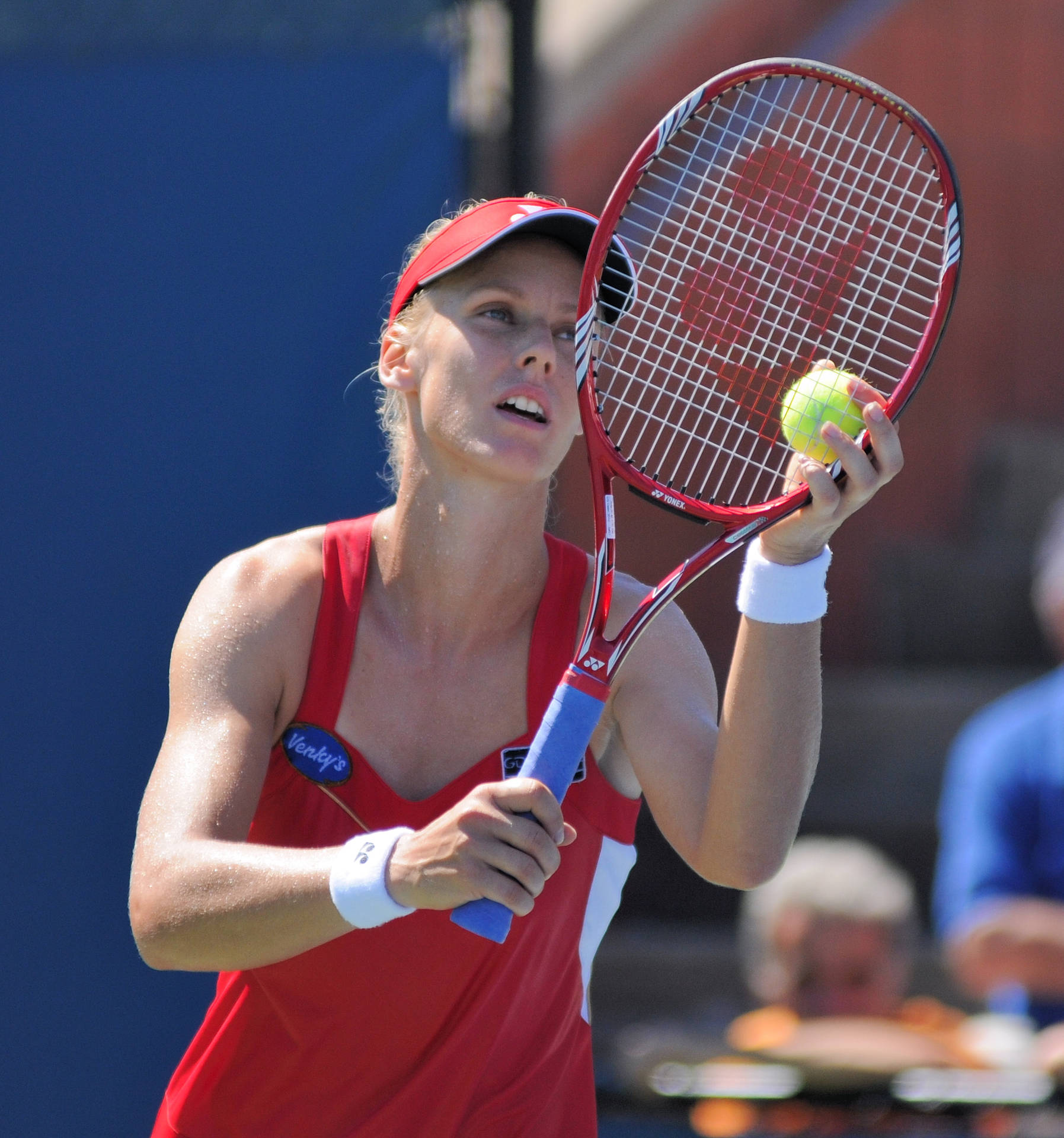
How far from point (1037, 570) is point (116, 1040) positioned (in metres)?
3.99

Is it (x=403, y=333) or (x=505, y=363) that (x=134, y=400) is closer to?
(x=403, y=333)

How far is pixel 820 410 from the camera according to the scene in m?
1.99

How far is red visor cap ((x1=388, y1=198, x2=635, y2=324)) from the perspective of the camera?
2.03 m

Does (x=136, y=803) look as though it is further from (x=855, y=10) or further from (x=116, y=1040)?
(x=855, y=10)

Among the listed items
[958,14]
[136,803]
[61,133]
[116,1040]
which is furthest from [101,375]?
[958,14]

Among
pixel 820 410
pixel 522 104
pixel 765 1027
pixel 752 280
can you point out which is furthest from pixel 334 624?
pixel 765 1027

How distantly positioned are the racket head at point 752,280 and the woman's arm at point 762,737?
0.23 ft

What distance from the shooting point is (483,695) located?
2100 mm

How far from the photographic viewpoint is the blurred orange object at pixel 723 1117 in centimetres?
335

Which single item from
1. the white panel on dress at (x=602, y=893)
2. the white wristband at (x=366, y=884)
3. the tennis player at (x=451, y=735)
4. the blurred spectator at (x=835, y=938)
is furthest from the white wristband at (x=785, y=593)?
the blurred spectator at (x=835, y=938)

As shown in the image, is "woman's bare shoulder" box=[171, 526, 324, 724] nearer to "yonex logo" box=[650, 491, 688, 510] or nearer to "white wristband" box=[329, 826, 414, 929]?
"white wristband" box=[329, 826, 414, 929]

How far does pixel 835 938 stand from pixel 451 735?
2.15 metres

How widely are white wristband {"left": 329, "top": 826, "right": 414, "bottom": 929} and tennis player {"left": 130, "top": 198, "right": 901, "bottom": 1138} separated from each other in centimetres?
12

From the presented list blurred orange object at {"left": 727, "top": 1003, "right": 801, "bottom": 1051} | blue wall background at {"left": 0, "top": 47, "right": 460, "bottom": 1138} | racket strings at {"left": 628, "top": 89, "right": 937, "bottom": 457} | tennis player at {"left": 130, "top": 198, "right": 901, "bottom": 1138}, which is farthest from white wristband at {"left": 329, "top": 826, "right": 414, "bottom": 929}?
blurred orange object at {"left": 727, "top": 1003, "right": 801, "bottom": 1051}
